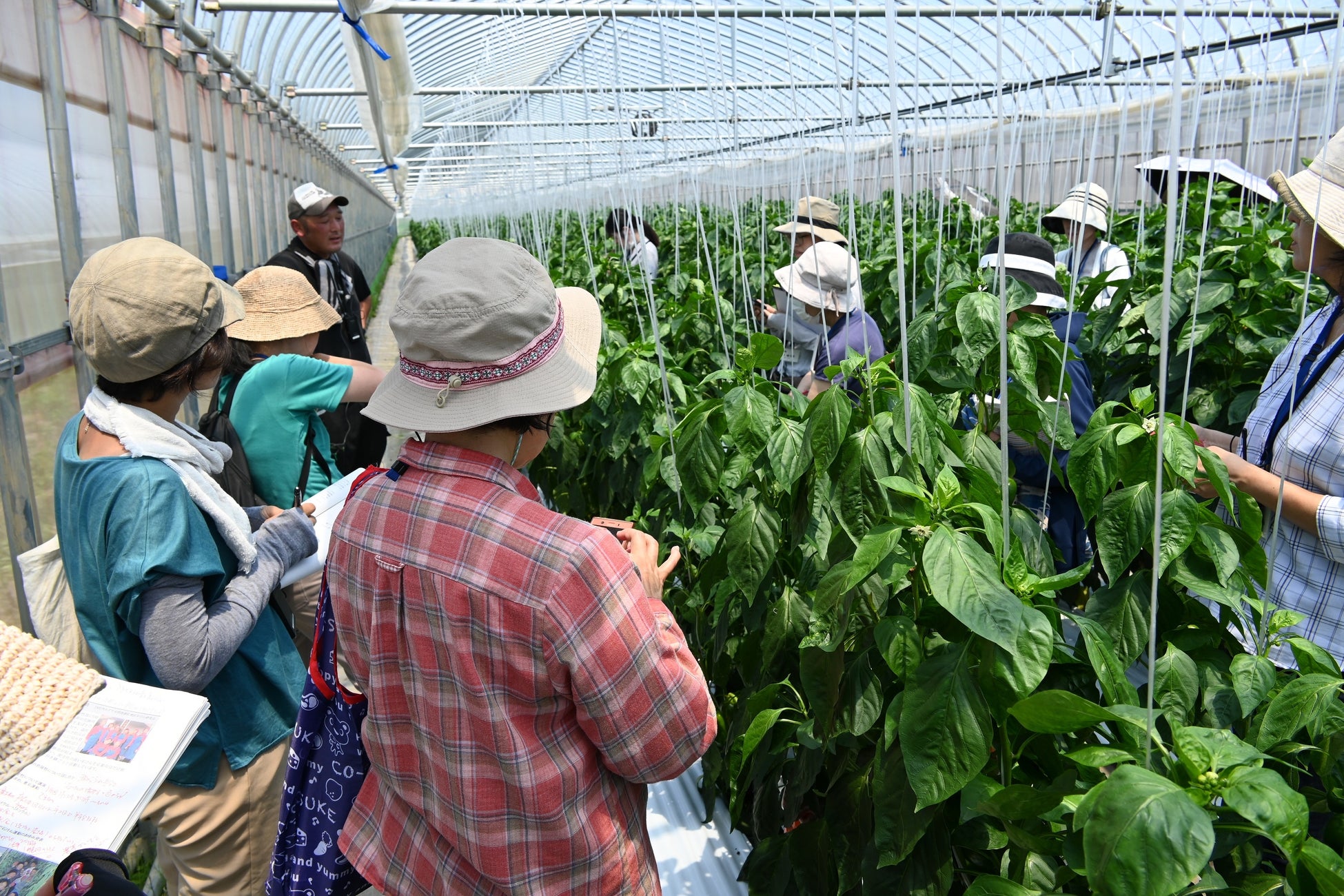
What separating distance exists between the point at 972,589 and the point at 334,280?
453 centimetres

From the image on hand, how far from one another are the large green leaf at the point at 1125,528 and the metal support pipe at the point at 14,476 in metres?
2.60

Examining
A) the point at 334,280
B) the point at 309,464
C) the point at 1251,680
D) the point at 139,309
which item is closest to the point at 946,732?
the point at 1251,680

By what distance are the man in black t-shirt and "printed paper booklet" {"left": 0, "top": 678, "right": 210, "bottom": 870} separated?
2.28 metres

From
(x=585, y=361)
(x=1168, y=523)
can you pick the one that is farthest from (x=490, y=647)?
A: (x=1168, y=523)

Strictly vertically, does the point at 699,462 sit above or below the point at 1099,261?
below

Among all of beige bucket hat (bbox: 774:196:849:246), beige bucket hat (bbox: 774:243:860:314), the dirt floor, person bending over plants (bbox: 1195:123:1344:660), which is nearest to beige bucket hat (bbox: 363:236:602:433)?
person bending over plants (bbox: 1195:123:1344:660)

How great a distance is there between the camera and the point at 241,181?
23.2 feet

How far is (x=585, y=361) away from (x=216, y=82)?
5806 millimetres

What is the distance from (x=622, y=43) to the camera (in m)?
12.9

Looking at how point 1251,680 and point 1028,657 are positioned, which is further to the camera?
point 1251,680

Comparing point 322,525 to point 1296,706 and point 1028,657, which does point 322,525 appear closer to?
point 1028,657

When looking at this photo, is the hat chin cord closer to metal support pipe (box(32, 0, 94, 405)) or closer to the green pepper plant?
the green pepper plant

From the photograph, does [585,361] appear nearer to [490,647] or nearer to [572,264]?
[490,647]

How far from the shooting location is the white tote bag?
1.85 meters
